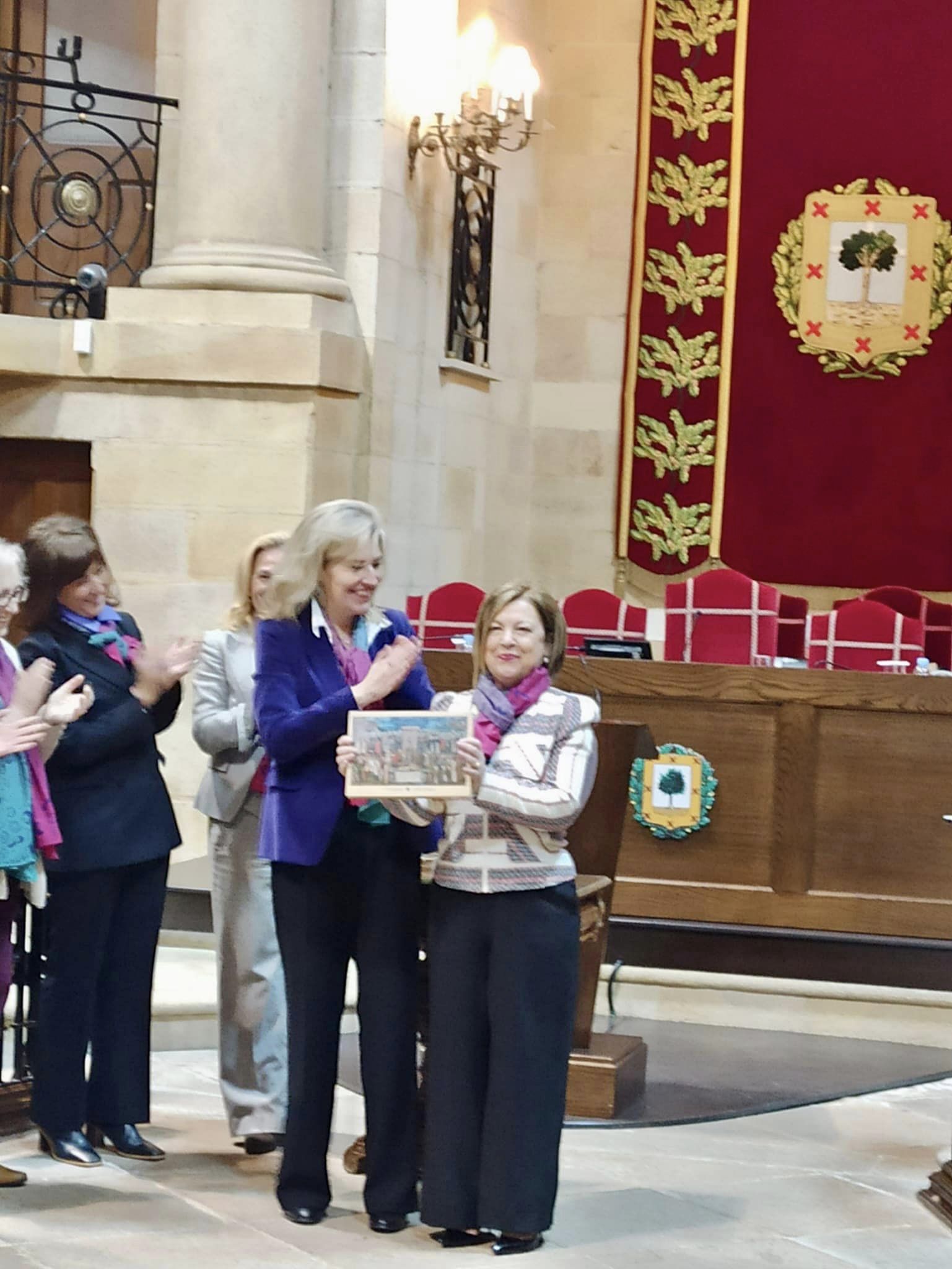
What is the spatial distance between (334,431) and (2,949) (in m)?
3.86

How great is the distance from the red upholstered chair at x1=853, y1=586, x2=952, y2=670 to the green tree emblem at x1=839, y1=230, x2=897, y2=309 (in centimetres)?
163

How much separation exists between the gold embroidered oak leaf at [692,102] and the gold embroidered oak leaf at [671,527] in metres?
1.79

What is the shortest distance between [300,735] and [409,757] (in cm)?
27

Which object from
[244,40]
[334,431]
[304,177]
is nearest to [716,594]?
[334,431]

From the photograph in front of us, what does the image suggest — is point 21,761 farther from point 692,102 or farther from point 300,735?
point 692,102

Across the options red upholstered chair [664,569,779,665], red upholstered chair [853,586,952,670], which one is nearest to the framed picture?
red upholstered chair [664,569,779,665]

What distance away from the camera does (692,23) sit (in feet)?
31.6

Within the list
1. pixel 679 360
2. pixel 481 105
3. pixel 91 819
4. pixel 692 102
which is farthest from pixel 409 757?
pixel 692 102

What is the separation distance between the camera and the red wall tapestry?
31.0 feet

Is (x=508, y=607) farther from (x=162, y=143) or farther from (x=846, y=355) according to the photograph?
(x=846, y=355)

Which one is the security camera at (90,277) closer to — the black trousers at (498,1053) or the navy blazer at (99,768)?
the navy blazer at (99,768)

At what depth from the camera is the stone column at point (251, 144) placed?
24.7 feet

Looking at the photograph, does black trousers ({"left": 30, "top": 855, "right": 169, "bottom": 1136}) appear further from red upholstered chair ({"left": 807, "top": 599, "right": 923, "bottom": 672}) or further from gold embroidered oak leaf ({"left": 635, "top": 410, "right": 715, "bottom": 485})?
gold embroidered oak leaf ({"left": 635, "top": 410, "right": 715, "bottom": 485})

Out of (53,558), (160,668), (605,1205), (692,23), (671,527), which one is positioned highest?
(692,23)
